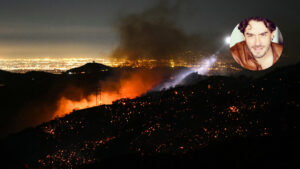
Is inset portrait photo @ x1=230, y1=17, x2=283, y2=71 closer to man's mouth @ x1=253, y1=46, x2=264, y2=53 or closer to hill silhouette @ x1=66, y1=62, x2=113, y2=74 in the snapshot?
man's mouth @ x1=253, y1=46, x2=264, y2=53

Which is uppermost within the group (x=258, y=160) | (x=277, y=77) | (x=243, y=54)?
(x=243, y=54)

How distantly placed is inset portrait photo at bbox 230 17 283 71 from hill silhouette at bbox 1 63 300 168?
2.57ft

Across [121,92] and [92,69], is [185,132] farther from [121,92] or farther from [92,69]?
[92,69]

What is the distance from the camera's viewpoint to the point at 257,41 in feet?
32.0

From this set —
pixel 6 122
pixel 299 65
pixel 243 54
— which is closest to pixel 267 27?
pixel 243 54

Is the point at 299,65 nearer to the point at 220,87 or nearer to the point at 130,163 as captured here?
the point at 220,87

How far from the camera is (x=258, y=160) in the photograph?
20.7 ft

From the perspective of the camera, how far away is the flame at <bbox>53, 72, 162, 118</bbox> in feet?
70.7

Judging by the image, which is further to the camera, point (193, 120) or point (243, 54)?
point (243, 54)

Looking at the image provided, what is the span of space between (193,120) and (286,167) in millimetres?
3882

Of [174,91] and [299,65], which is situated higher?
[299,65]

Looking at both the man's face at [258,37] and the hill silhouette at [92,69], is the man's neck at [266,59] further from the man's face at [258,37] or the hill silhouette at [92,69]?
the hill silhouette at [92,69]

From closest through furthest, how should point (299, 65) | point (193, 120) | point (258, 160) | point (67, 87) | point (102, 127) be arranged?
point (258, 160), point (193, 120), point (102, 127), point (299, 65), point (67, 87)

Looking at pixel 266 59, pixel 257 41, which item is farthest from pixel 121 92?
pixel 257 41
